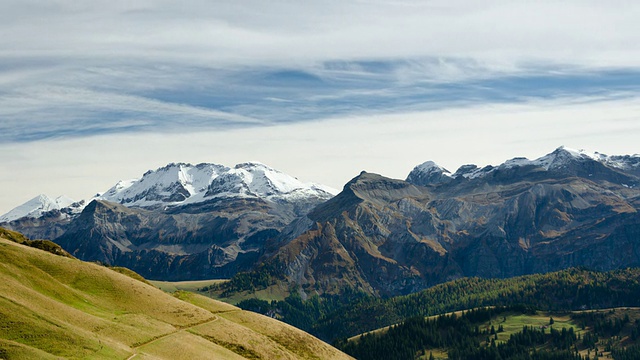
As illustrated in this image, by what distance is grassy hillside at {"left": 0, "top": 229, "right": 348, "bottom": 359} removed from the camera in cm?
12050

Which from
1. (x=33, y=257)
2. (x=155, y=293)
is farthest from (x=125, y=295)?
(x=33, y=257)

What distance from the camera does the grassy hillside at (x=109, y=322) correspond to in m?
120

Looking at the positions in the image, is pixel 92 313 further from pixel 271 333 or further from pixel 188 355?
pixel 271 333

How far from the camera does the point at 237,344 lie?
163m

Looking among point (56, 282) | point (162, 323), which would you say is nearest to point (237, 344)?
point (162, 323)

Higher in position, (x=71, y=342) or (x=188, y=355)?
(x=71, y=342)

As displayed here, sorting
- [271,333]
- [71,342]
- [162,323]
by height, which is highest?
[71,342]

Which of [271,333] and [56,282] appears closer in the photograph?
[56,282]

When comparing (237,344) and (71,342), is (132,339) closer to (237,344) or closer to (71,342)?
(71,342)

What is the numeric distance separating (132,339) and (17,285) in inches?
958

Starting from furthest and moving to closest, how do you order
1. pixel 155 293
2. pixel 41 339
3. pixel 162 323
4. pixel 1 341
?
pixel 155 293, pixel 162 323, pixel 41 339, pixel 1 341

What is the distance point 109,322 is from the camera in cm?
14350

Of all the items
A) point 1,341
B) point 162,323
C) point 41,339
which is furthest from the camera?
point 162,323

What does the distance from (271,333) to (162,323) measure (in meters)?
36.3
